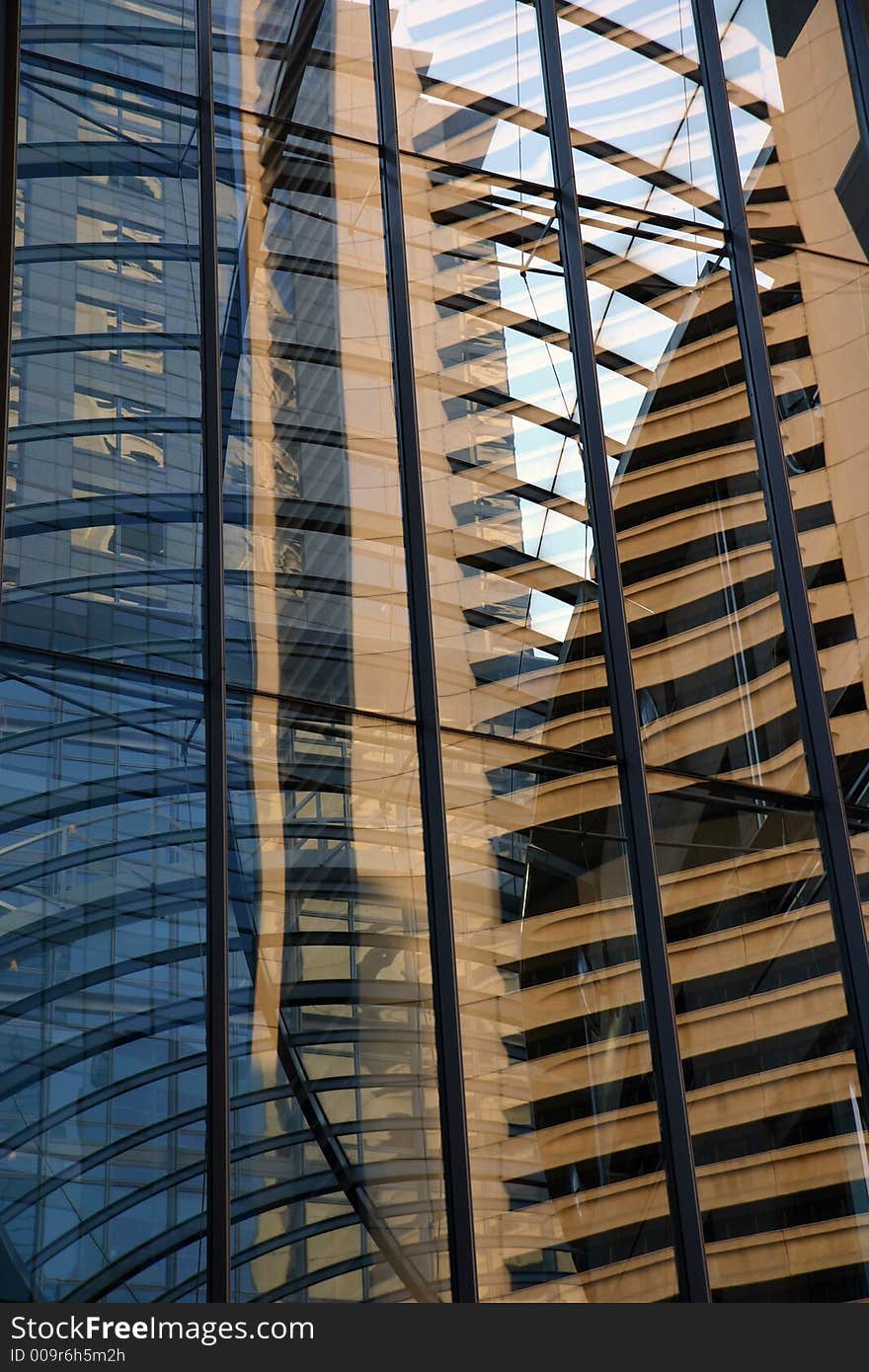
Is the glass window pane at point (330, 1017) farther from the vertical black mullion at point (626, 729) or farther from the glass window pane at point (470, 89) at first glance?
the glass window pane at point (470, 89)

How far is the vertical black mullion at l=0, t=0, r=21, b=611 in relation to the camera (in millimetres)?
5641

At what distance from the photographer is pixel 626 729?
6.35 m

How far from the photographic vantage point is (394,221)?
23.0 ft

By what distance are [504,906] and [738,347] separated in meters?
3.26

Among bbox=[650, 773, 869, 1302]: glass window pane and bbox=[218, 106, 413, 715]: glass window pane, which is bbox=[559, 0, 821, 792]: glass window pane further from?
bbox=[218, 106, 413, 715]: glass window pane

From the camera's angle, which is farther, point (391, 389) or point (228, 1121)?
point (391, 389)

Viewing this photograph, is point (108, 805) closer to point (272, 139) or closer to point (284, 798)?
point (284, 798)

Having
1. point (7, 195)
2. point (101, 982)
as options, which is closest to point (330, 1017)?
point (101, 982)

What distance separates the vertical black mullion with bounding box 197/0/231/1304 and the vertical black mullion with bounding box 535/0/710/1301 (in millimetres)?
1674

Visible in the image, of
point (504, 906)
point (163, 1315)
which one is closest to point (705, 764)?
point (504, 906)

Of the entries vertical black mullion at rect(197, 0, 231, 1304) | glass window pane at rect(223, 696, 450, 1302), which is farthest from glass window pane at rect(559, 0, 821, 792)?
vertical black mullion at rect(197, 0, 231, 1304)

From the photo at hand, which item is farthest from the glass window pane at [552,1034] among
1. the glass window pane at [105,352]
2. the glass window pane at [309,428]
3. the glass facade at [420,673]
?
the glass window pane at [105,352]

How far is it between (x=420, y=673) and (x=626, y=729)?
906mm

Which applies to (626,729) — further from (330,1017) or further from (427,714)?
(330,1017)
